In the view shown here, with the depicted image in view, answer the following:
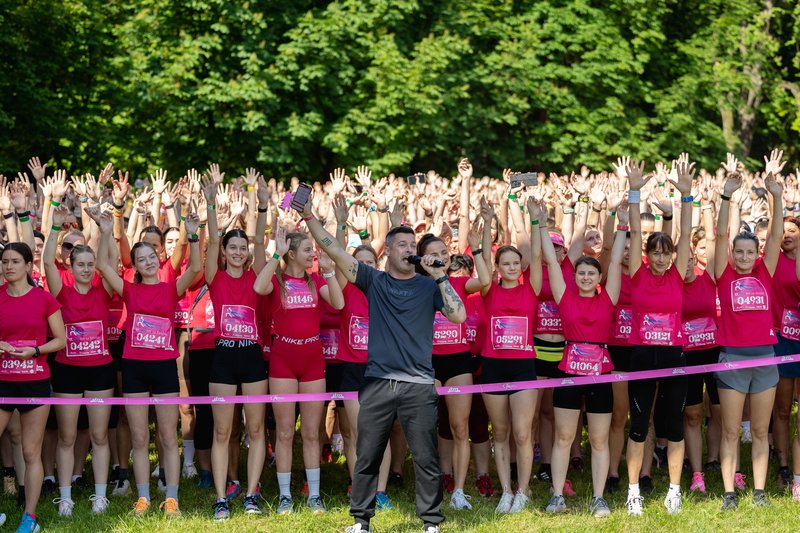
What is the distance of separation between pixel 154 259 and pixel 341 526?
2488 millimetres

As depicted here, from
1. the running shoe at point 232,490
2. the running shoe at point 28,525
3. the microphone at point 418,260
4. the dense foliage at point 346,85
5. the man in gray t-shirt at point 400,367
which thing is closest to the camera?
the microphone at point 418,260

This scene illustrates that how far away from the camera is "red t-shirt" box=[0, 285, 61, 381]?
7555mm

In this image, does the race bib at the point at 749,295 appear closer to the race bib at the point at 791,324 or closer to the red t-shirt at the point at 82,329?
the race bib at the point at 791,324

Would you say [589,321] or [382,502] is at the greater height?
[589,321]

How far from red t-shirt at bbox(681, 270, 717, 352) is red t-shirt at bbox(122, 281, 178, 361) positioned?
411 cm

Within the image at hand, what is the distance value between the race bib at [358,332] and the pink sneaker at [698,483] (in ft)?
9.72

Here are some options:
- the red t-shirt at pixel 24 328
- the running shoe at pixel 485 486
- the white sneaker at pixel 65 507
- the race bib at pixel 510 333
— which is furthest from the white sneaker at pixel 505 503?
the red t-shirt at pixel 24 328

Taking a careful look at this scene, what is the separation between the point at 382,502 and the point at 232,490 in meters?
1.26

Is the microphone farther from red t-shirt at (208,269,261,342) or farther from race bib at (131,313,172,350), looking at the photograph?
race bib at (131,313,172,350)

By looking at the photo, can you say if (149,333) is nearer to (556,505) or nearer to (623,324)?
(556,505)

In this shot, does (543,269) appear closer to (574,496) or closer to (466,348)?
(466,348)

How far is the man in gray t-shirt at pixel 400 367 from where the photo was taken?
702 centimetres

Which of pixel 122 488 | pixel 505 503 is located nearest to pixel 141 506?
pixel 122 488

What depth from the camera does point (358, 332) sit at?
8.16 metres
